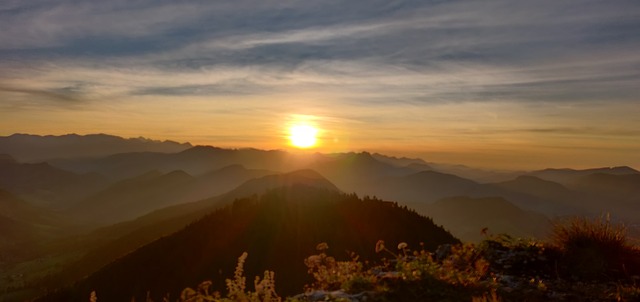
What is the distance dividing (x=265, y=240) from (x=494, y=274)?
58876 mm

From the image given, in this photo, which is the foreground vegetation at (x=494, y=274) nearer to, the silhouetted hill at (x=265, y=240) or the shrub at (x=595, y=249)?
the shrub at (x=595, y=249)

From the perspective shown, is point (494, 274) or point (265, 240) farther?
point (265, 240)

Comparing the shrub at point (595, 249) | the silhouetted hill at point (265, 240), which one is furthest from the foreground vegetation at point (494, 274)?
the silhouetted hill at point (265, 240)

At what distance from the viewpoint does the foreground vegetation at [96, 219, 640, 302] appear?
8.87 m

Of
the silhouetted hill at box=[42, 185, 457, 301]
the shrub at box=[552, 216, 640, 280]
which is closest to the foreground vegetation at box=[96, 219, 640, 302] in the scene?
the shrub at box=[552, 216, 640, 280]

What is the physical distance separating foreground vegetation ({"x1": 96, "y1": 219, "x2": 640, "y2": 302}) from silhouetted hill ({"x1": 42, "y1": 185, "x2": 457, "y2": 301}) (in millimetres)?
36764

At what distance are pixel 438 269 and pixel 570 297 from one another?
2.62 m

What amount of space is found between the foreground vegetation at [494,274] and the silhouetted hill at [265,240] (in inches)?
1447

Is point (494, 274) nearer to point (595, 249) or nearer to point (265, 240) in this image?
point (595, 249)

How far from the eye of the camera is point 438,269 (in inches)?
404

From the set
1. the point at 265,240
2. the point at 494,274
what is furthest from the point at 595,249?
the point at 265,240

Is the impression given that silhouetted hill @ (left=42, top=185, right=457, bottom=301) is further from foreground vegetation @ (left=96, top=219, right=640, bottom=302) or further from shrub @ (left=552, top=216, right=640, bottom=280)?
shrub @ (left=552, top=216, right=640, bottom=280)

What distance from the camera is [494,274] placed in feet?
37.0

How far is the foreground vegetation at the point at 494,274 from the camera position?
8.87 m
